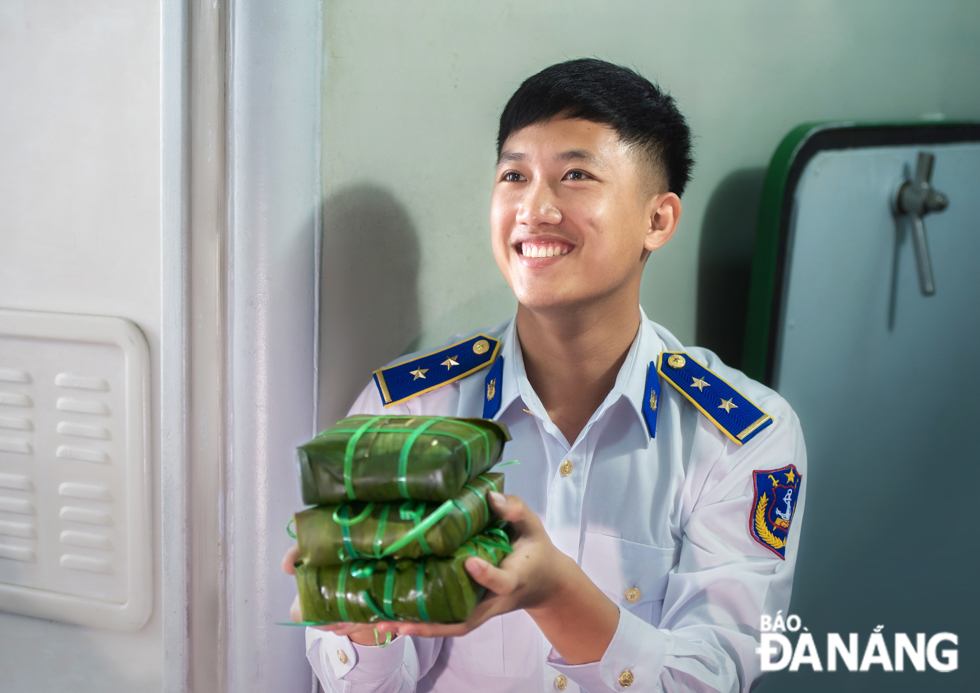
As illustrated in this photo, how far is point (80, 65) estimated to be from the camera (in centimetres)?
114

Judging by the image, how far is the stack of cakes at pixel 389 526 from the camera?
0.75m

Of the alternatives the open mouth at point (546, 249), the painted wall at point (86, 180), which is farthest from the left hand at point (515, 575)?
the painted wall at point (86, 180)

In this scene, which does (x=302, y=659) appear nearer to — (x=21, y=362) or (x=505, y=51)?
(x=21, y=362)

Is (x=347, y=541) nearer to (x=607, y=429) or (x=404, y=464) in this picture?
(x=404, y=464)

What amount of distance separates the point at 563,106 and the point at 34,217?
0.80 m

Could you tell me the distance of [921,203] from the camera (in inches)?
61.4

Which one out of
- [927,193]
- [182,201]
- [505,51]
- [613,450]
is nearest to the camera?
[182,201]

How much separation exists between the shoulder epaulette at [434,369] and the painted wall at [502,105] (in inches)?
3.3

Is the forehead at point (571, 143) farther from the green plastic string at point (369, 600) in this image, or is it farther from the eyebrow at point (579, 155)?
the green plastic string at point (369, 600)

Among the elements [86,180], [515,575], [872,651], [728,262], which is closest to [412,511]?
[515,575]

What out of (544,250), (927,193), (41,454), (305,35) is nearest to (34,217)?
(41,454)

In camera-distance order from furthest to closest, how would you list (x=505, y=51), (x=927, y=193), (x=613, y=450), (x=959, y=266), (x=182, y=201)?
(x=959, y=266), (x=927, y=193), (x=505, y=51), (x=613, y=450), (x=182, y=201)

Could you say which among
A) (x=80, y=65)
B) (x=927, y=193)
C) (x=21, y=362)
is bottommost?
(x=21, y=362)

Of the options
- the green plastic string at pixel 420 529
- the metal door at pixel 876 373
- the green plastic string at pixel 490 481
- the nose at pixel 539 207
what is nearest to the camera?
the green plastic string at pixel 420 529
